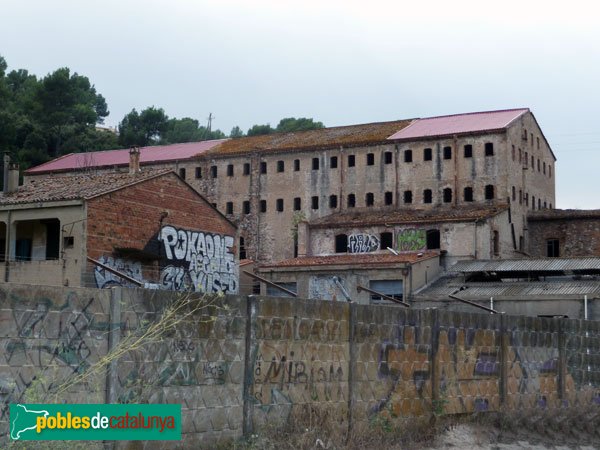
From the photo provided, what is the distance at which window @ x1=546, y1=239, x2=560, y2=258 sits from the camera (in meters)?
62.1

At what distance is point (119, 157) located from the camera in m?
75.2

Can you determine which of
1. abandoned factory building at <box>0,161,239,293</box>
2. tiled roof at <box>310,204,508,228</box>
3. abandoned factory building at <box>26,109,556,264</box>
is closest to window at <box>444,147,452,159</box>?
abandoned factory building at <box>26,109,556,264</box>

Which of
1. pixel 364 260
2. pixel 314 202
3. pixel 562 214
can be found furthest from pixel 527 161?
pixel 364 260

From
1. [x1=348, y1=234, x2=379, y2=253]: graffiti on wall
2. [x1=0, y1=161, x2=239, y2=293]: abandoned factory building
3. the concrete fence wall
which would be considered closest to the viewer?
the concrete fence wall

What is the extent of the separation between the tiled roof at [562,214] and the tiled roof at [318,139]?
432 inches

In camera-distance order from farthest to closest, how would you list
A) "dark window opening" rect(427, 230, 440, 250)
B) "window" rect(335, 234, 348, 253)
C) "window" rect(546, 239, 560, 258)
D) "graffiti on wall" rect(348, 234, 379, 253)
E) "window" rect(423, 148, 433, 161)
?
"window" rect(423, 148, 433, 161) < "window" rect(546, 239, 560, 258) < "window" rect(335, 234, 348, 253) < "graffiti on wall" rect(348, 234, 379, 253) < "dark window opening" rect(427, 230, 440, 250)

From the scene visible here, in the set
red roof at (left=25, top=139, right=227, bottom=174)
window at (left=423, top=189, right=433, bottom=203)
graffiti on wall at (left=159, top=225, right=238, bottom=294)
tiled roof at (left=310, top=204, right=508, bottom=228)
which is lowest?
graffiti on wall at (left=159, top=225, right=238, bottom=294)

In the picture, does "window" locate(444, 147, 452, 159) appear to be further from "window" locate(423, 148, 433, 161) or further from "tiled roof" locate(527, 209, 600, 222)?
"tiled roof" locate(527, 209, 600, 222)

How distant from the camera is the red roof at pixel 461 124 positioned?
204 ft

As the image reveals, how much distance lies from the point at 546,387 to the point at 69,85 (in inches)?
2986

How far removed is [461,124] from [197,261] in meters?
27.5

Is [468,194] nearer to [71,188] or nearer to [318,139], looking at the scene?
[318,139]

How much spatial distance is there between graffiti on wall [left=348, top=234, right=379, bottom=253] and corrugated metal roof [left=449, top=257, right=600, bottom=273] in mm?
7461

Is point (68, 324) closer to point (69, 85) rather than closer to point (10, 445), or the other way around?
point (10, 445)
